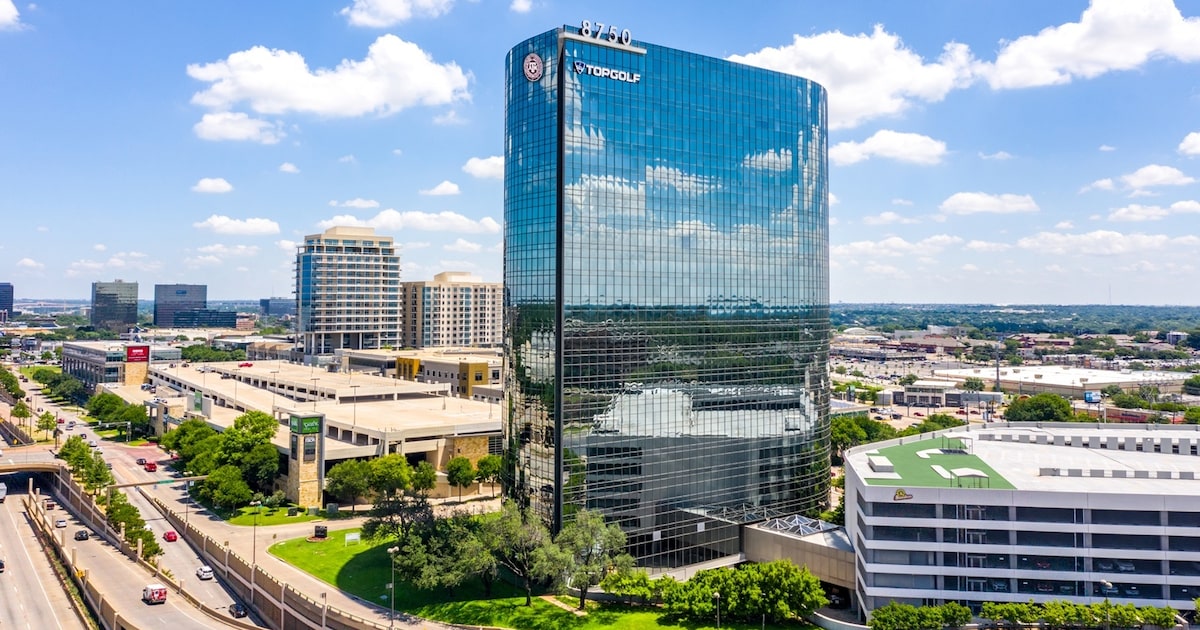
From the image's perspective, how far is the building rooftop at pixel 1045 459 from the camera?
80.4 metres

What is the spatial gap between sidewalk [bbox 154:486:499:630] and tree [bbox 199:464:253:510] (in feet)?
10.5

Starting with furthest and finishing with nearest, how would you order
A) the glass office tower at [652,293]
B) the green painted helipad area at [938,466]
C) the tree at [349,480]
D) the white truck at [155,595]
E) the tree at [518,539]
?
1. the tree at [349,480]
2. the glass office tower at [652,293]
3. the white truck at [155,595]
4. the tree at [518,539]
5. the green painted helipad area at [938,466]

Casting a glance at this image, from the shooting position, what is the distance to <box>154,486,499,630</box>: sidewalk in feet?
263

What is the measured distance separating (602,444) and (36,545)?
92142 mm

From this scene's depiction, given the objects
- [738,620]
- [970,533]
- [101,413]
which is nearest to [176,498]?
[101,413]

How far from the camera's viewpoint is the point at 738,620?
78.4 meters

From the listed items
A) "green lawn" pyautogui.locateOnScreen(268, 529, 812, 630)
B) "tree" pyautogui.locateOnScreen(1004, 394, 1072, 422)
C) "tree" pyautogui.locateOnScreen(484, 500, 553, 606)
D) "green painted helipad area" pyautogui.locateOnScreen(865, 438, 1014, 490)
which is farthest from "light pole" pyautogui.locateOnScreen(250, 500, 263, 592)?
"tree" pyautogui.locateOnScreen(1004, 394, 1072, 422)

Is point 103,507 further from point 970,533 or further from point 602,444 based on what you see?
point 970,533

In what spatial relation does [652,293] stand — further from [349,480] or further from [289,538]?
[289,538]

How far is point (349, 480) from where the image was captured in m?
119

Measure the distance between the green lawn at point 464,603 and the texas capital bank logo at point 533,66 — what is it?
2432 inches

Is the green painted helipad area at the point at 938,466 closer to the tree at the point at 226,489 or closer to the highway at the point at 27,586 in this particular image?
the highway at the point at 27,586

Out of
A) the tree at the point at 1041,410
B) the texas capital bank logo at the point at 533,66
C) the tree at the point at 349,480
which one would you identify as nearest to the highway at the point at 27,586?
the tree at the point at 349,480

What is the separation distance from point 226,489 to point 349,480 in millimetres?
20817
